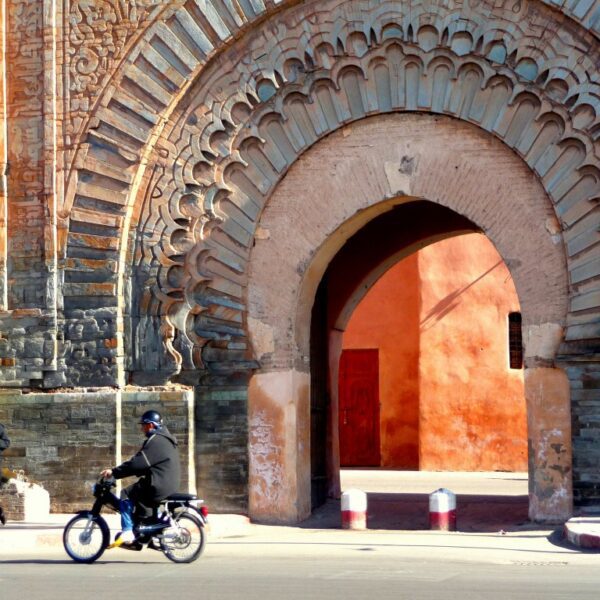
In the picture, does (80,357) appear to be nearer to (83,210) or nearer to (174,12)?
(83,210)

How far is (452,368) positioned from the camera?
2083 cm

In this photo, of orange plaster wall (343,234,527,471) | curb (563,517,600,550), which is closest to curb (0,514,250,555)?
curb (563,517,600,550)

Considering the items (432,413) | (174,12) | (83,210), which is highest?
(174,12)

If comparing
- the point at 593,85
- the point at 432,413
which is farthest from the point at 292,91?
the point at 432,413

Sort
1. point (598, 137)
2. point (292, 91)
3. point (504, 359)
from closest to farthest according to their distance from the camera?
1. point (598, 137)
2. point (292, 91)
3. point (504, 359)

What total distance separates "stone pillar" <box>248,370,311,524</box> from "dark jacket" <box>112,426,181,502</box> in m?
2.81

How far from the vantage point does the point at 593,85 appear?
1143 cm

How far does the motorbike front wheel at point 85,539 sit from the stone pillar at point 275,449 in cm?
300

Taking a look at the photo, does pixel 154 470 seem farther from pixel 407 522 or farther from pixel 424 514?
pixel 424 514

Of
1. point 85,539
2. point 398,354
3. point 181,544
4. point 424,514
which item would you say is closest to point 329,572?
point 181,544

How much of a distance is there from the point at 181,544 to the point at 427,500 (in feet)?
20.3

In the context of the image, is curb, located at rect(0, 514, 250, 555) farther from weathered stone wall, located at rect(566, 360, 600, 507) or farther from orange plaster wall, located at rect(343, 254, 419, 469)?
orange plaster wall, located at rect(343, 254, 419, 469)

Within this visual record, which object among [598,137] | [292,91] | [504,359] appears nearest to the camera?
[598,137]

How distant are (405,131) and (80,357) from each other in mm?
3520
